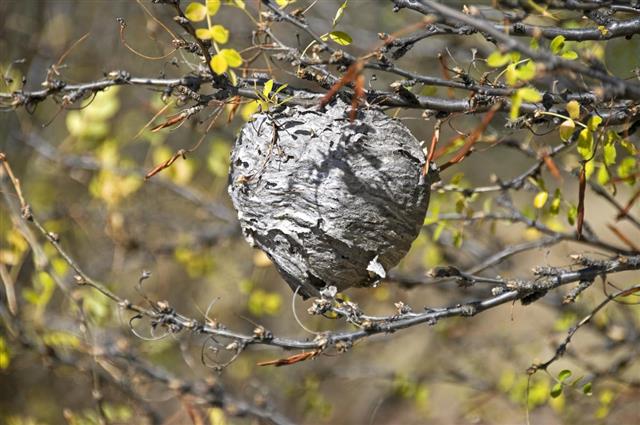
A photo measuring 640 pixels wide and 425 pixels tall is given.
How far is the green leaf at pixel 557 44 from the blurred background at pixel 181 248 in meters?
0.61

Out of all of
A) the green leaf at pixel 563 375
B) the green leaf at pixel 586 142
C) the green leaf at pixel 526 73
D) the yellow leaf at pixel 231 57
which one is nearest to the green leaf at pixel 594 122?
the green leaf at pixel 586 142

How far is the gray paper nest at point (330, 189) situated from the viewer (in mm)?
2219

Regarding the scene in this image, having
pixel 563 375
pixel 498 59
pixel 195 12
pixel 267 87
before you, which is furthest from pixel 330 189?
pixel 563 375

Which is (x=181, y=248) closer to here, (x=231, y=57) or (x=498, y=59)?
(x=231, y=57)

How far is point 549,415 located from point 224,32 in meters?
6.95

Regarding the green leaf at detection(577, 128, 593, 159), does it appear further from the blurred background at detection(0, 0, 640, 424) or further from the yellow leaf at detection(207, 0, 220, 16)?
the yellow leaf at detection(207, 0, 220, 16)

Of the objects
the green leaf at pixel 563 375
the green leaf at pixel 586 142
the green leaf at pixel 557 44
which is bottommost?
the green leaf at pixel 563 375

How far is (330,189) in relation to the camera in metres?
2.23

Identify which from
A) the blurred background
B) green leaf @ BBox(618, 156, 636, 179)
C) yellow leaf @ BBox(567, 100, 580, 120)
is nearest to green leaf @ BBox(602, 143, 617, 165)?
yellow leaf @ BBox(567, 100, 580, 120)

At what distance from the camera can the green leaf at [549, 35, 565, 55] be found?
1.94 meters

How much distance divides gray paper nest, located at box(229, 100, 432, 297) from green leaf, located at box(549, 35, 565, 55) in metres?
0.52

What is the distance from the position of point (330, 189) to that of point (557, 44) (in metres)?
0.75

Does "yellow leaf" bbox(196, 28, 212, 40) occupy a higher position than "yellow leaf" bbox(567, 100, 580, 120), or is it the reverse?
"yellow leaf" bbox(196, 28, 212, 40)

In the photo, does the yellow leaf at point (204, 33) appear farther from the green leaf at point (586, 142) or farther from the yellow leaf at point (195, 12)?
the green leaf at point (586, 142)
